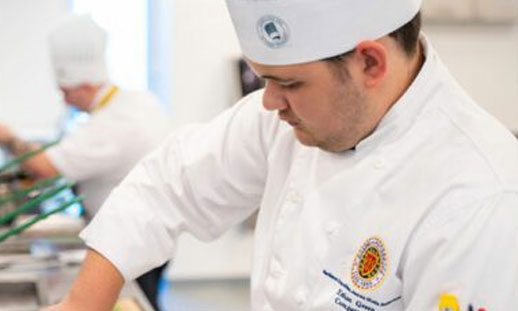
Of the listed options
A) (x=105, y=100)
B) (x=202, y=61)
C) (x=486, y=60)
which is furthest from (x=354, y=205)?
(x=486, y=60)

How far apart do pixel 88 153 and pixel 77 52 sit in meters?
0.36

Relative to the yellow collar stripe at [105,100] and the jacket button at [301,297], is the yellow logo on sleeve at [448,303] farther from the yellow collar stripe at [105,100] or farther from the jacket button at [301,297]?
the yellow collar stripe at [105,100]

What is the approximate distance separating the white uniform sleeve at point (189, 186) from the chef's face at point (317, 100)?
0.21 metres

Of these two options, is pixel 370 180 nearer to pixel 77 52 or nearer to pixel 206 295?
pixel 77 52

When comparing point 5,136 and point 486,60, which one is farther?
point 486,60

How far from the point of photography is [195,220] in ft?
4.38

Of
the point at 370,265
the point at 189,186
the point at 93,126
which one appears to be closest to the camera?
the point at 370,265

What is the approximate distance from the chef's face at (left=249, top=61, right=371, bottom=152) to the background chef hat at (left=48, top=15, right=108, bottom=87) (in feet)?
5.06

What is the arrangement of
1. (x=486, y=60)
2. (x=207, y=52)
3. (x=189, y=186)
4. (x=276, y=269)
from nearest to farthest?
(x=276, y=269), (x=189, y=186), (x=207, y=52), (x=486, y=60)

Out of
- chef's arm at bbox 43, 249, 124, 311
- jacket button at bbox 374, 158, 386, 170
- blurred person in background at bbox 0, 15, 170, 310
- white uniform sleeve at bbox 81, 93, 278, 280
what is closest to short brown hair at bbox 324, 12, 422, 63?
jacket button at bbox 374, 158, 386, 170

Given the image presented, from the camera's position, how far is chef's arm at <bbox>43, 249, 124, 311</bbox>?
116 cm

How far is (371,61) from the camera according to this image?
1.03 metres

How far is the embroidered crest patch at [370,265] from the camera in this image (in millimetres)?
1032

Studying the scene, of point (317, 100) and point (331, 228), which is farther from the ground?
point (317, 100)
